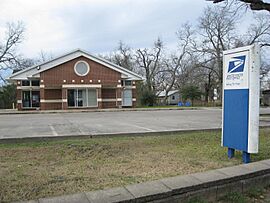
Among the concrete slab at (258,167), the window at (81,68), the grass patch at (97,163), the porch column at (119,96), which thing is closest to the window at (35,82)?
the window at (81,68)

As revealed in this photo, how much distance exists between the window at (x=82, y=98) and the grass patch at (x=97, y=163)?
22.3 meters

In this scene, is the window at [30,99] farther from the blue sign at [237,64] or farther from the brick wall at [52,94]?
the blue sign at [237,64]

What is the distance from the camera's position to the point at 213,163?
5.16m

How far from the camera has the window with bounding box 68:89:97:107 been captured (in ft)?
97.2

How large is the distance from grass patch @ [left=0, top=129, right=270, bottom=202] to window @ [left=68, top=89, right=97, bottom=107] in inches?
877

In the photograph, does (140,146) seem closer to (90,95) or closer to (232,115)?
(232,115)

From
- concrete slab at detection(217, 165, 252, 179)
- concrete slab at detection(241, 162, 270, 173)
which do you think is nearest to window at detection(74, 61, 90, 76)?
concrete slab at detection(241, 162, 270, 173)

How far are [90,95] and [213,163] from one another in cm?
2614

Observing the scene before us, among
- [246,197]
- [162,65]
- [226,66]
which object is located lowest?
[246,197]

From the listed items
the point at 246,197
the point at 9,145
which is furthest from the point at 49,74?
the point at 246,197

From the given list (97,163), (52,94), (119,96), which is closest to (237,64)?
(97,163)

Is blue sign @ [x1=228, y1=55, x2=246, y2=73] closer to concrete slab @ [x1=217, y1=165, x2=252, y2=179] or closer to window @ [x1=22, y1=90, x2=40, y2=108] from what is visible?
concrete slab @ [x1=217, y1=165, x2=252, y2=179]

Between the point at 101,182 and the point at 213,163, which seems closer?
the point at 101,182

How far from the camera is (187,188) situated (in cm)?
346
